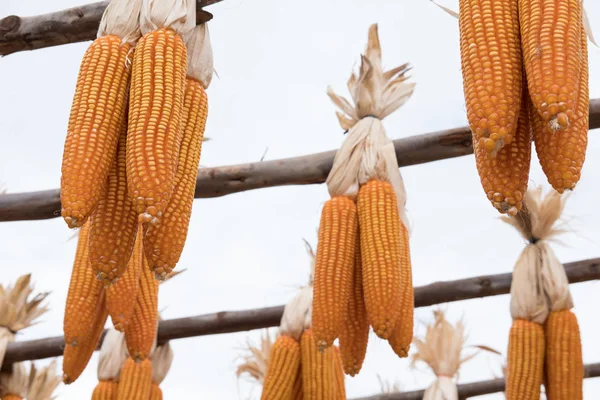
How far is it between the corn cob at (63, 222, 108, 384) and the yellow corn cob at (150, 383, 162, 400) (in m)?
2.12

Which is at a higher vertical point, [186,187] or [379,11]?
[379,11]

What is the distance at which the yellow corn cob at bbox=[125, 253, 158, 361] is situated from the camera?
5238mm

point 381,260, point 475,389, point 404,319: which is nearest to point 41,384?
point 475,389

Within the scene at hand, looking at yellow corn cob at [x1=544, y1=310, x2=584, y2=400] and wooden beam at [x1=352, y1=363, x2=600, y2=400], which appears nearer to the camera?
yellow corn cob at [x1=544, y1=310, x2=584, y2=400]

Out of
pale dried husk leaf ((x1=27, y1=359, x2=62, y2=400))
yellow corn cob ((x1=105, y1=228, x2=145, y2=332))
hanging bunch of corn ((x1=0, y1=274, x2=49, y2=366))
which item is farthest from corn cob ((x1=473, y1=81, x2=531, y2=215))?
pale dried husk leaf ((x1=27, y1=359, x2=62, y2=400))

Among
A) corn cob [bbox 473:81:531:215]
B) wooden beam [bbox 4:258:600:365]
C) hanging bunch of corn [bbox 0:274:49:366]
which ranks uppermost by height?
hanging bunch of corn [bbox 0:274:49:366]

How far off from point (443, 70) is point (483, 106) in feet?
11.8

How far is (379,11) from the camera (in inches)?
239

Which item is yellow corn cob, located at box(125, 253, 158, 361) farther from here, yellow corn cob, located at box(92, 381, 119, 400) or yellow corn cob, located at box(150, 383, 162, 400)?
yellow corn cob, located at box(150, 383, 162, 400)

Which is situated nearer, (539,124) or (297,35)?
(539,124)

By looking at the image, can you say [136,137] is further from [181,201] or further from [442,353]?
[442,353]

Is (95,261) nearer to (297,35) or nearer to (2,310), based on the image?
(297,35)

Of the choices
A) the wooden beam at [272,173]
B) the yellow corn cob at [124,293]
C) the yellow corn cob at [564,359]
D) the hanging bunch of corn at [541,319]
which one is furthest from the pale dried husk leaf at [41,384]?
the yellow corn cob at [564,359]

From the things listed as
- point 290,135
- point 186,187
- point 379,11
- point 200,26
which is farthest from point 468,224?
point 186,187
